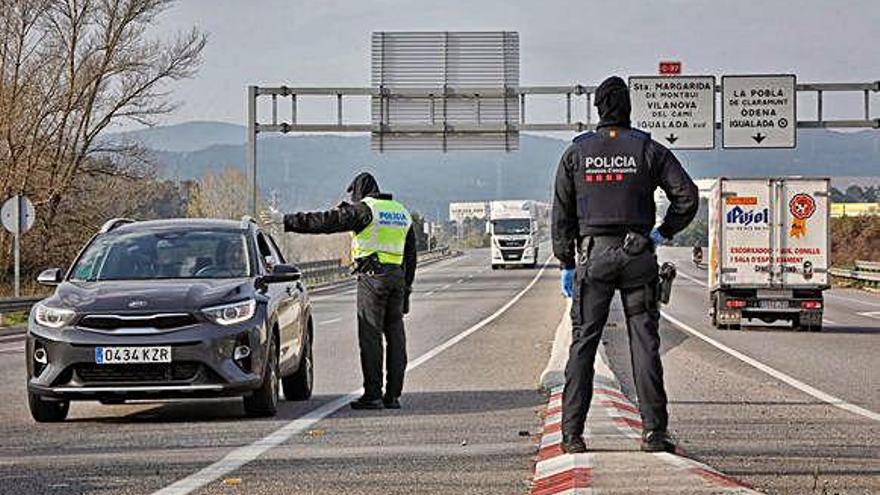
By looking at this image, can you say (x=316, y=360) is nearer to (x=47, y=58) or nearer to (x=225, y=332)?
(x=225, y=332)

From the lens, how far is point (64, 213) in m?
45.6

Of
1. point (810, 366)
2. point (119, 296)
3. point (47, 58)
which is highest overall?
point (47, 58)

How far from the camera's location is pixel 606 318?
8.30 meters

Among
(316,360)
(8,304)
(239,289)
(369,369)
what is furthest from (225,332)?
(8,304)

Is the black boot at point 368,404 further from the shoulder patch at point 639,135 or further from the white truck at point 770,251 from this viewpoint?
the white truck at point 770,251

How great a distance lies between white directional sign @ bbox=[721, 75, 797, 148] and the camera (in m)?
39.2

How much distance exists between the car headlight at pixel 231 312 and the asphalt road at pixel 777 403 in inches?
129

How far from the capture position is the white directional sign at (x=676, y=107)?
39.0 m

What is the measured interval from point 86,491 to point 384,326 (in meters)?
4.93

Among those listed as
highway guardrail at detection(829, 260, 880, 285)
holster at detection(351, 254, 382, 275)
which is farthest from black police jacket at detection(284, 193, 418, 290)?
highway guardrail at detection(829, 260, 880, 285)

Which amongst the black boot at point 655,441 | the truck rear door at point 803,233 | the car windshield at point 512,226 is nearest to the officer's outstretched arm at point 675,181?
the black boot at point 655,441

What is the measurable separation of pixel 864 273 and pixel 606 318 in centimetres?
4785

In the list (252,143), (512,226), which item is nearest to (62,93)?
(252,143)

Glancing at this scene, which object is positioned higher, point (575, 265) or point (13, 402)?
point (575, 265)
